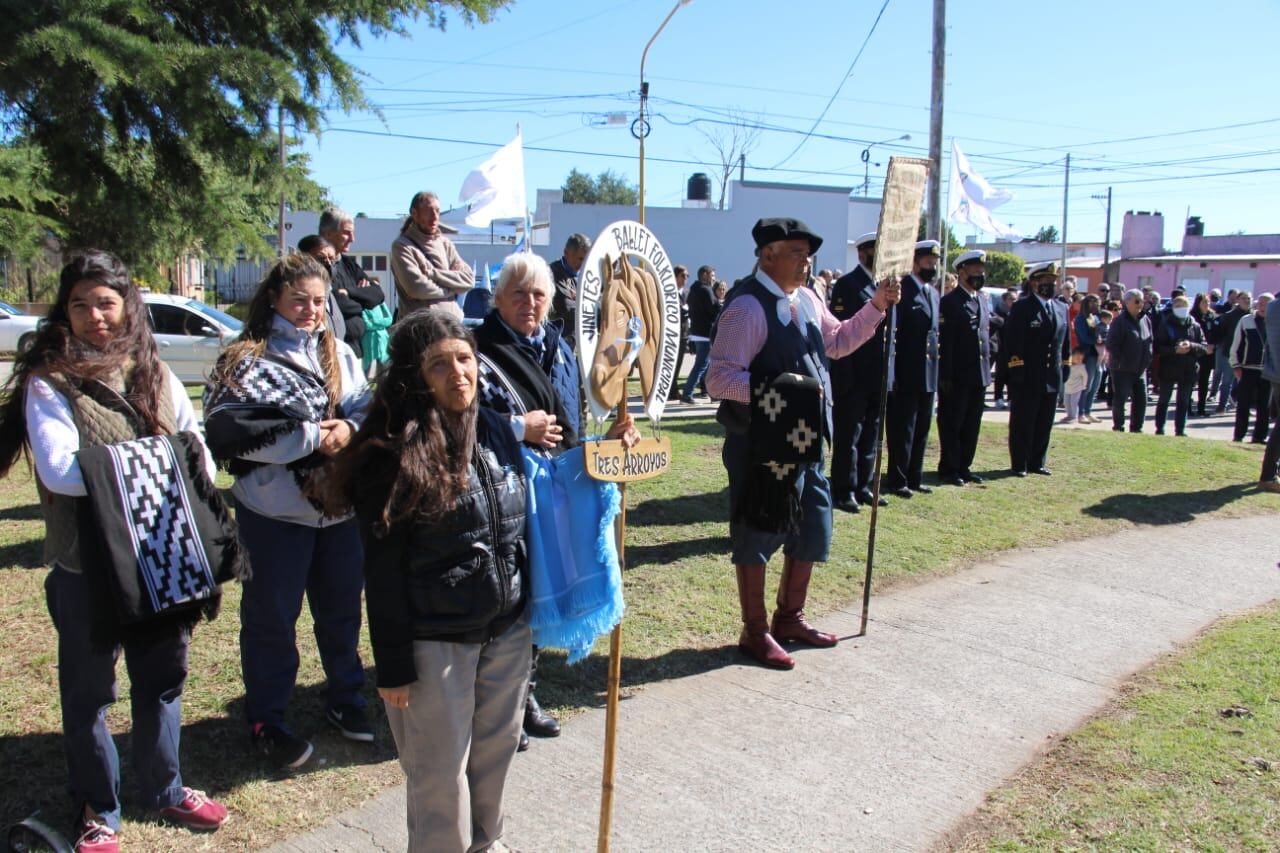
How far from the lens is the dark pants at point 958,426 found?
9.36 metres

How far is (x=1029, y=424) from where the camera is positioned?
10.0m

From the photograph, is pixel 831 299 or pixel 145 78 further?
pixel 831 299

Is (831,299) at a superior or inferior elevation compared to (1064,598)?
superior

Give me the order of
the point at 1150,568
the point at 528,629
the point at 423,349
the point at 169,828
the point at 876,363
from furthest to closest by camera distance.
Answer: the point at 876,363 < the point at 1150,568 < the point at 169,828 < the point at 528,629 < the point at 423,349

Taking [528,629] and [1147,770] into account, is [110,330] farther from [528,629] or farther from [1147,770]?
[1147,770]

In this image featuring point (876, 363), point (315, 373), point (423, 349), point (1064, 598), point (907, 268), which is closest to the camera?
point (423, 349)


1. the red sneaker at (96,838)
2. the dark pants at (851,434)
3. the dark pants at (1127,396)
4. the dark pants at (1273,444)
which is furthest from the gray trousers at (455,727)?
the dark pants at (1127,396)

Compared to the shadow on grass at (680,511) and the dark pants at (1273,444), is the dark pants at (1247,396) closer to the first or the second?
the dark pants at (1273,444)

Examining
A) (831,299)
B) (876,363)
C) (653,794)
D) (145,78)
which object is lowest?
(653,794)

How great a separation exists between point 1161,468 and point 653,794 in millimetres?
8929

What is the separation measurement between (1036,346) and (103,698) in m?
9.16

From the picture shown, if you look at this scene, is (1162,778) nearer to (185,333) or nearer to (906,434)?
(906,434)

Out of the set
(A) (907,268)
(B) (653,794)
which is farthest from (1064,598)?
(B) (653,794)

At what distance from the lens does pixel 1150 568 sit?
7.09 metres
